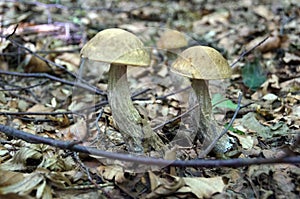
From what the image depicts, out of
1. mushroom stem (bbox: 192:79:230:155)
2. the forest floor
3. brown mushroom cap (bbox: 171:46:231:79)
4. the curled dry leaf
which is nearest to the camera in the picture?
the curled dry leaf

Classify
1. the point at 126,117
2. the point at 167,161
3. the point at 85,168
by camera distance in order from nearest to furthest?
the point at 167,161, the point at 85,168, the point at 126,117

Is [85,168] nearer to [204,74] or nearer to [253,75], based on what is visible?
[204,74]

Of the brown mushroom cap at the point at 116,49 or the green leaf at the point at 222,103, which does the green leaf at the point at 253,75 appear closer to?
the green leaf at the point at 222,103

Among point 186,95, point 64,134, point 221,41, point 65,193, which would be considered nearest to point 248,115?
point 186,95

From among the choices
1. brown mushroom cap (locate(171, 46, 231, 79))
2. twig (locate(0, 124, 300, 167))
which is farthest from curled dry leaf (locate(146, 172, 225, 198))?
brown mushroom cap (locate(171, 46, 231, 79))

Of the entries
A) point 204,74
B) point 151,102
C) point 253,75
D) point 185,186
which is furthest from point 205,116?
point 253,75

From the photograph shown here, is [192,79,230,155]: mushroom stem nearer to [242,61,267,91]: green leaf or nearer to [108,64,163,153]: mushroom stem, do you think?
[108,64,163,153]: mushroom stem
